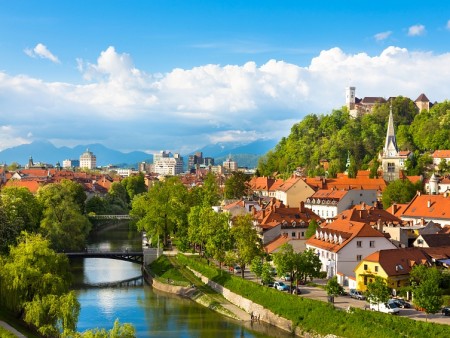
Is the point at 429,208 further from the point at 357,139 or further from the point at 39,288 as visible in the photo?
the point at 357,139

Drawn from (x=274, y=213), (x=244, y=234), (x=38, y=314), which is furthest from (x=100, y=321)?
(x=274, y=213)

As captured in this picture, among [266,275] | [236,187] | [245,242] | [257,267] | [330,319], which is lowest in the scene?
[330,319]

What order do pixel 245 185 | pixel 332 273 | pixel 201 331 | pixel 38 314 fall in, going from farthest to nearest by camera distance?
pixel 245 185, pixel 332 273, pixel 201 331, pixel 38 314

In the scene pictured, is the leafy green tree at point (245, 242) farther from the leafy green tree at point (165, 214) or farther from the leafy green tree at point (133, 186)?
the leafy green tree at point (133, 186)

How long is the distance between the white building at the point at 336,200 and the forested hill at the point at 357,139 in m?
20.6

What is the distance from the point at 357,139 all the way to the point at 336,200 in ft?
152

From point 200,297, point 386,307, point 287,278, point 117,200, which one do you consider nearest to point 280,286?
point 287,278

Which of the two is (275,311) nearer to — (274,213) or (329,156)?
(274,213)

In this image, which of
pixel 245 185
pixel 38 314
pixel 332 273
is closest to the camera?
pixel 38 314

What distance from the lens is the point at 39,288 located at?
36375 mm

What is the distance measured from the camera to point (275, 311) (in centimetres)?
4297

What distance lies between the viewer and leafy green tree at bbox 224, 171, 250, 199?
100750mm

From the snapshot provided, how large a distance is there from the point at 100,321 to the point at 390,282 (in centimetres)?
2046

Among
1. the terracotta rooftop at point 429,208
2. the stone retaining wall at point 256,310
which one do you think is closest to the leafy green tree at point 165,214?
the stone retaining wall at point 256,310
